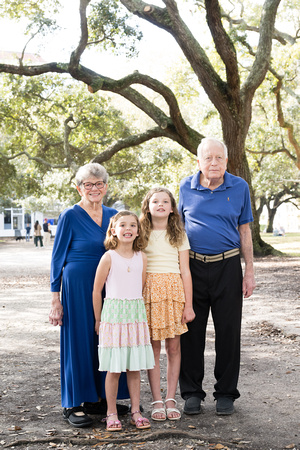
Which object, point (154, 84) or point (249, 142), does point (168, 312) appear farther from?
point (249, 142)

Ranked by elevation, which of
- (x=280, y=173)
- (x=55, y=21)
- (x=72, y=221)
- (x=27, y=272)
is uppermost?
(x=55, y=21)

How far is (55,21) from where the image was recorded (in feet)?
55.5

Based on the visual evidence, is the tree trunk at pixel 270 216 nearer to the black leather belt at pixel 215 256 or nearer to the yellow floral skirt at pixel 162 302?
the black leather belt at pixel 215 256

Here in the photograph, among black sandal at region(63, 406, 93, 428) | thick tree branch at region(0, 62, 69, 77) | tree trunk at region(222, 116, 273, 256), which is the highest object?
thick tree branch at region(0, 62, 69, 77)

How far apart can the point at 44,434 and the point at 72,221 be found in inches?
62.6

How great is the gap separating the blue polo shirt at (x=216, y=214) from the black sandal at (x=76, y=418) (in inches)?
61.0

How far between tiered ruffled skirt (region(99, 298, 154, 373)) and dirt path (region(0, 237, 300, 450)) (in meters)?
0.48

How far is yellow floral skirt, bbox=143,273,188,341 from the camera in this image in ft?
14.0

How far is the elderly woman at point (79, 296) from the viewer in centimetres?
429

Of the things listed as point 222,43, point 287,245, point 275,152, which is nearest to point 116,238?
point 222,43

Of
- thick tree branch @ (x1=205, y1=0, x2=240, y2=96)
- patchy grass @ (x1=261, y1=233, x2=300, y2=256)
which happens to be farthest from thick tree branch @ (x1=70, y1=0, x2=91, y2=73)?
patchy grass @ (x1=261, y1=233, x2=300, y2=256)

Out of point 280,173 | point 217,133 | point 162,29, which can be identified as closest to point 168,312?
point 162,29

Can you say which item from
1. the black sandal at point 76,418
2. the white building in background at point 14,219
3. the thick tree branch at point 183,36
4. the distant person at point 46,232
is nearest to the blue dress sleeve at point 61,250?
the black sandal at point 76,418

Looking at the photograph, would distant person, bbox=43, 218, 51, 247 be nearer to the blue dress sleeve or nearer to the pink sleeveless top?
the blue dress sleeve
